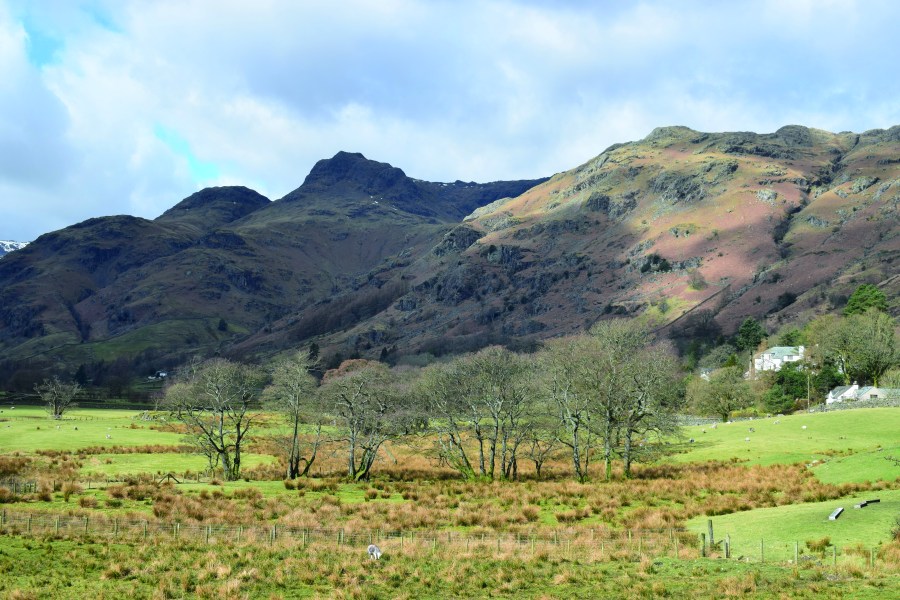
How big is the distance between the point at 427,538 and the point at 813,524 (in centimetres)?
1793

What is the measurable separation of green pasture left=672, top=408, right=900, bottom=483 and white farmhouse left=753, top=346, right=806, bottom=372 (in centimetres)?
5601

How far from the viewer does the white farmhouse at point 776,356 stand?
12950 centimetres

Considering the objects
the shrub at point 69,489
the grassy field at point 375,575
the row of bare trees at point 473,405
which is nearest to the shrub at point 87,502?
the shrub at point 69,489

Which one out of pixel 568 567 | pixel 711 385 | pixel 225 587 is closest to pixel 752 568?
pixel 568 567

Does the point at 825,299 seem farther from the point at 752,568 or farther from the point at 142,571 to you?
the point at 142,571

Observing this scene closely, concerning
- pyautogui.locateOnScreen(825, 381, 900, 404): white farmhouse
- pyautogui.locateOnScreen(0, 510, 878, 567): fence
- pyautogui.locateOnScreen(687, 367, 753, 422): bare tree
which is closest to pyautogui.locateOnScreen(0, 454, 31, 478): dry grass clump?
pyautogui.locateOnScreen(0, 510, 878, 567): fence

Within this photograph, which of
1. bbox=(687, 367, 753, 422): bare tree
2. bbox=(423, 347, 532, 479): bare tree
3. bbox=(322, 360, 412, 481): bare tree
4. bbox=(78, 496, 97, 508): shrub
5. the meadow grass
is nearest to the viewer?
bbox=(78, 496, 97, 508): shrub

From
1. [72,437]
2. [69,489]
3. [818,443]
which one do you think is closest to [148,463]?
[69,489]

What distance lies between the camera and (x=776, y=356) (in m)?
136

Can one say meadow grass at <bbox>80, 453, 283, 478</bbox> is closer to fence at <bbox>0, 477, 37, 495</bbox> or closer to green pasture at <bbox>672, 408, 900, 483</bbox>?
fence at <bbox>0, 477, 37, 495</bbox>

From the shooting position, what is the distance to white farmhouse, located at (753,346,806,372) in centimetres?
12950

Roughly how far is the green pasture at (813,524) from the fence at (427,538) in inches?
32.0

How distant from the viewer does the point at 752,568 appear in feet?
80.0

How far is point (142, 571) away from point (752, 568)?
23057 millimetres
